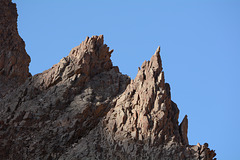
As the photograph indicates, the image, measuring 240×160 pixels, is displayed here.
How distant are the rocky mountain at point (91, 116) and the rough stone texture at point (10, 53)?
7929 mm

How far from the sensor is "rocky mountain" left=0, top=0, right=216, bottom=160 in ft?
124

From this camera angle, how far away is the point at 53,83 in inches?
1668

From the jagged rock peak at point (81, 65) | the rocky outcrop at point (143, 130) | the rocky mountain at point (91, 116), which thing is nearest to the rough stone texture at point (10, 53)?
the jagged rock peak at point (81, 65)

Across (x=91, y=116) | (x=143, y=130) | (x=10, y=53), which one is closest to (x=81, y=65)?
(x=91, y=116)

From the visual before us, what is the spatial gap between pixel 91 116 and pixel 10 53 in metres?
16.4

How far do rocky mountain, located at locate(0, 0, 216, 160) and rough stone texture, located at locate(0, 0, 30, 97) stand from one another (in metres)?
7.93

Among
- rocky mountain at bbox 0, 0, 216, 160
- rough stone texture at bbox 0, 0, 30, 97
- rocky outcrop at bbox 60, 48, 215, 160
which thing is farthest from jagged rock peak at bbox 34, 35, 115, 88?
rough stone texture at bbox 0, 0, 30, 97

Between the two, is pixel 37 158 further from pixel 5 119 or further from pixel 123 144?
pixel 123 144

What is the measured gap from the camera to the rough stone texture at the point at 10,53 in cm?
5116

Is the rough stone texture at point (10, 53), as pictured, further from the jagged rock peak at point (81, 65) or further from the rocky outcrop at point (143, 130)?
the rocky outcrop at point (143, 130)

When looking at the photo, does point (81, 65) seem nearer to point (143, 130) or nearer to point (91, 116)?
point (91, 116)

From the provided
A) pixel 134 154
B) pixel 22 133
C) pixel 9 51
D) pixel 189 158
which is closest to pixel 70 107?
pixel 22 133

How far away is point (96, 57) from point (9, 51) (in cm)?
1293

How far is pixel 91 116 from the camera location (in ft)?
133
